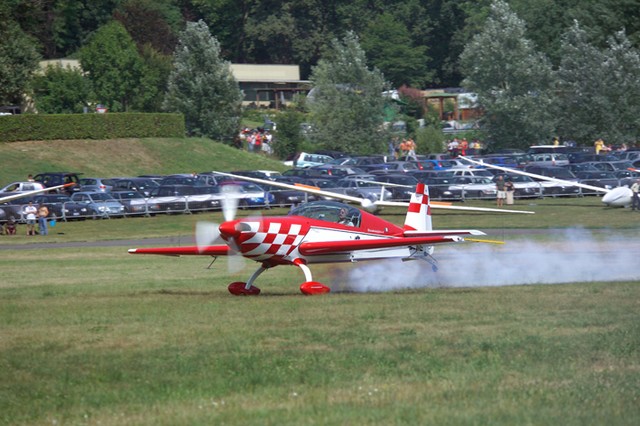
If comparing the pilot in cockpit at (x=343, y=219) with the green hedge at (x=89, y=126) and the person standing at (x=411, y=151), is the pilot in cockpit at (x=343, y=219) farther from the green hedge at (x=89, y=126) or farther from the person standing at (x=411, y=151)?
the person standing at (x=411, y=151)

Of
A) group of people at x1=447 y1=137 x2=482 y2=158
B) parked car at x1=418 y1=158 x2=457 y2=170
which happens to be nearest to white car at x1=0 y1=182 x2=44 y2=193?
parked car at x1=418 y1=158 x2=457 y2=170

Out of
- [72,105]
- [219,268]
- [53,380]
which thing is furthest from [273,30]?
[53,380]

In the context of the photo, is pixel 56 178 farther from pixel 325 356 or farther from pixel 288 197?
pixel 325 356

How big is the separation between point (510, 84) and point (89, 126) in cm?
3091

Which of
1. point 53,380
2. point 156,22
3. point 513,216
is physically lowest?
point 513,216

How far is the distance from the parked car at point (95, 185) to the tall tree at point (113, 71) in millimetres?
27219

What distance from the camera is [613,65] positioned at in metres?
77.6

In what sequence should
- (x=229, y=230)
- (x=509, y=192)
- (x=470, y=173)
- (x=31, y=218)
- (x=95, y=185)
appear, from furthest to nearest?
(x=470, y=173), (x=95, y=185), (x=509, y=192), (x=31, y=218), (x=229, y=230)

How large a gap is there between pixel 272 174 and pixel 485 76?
26.6 meters

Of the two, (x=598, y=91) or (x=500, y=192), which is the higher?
(x=598, y=91)

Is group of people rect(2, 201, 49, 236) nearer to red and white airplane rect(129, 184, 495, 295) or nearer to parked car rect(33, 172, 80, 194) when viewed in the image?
parked car rect(33, 172, 80, 194)

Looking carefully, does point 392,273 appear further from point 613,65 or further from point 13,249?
point 613,65

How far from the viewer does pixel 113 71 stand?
8612 centimetres

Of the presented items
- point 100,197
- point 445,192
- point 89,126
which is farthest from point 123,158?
point 445,192
